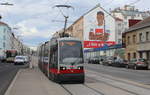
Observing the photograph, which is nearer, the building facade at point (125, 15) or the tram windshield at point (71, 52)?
the tram windshield at point (71, 52)

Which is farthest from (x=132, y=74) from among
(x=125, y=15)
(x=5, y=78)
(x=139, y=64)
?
(x=125, y=15)

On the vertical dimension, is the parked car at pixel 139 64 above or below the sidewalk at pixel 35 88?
above

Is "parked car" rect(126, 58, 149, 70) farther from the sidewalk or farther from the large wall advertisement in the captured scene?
the large wall advertisement

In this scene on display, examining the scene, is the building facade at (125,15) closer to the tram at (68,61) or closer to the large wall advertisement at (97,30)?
the large wall advertisement at (97,30)

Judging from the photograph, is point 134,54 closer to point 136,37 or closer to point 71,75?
point 136,37

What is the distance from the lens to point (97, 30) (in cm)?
9831

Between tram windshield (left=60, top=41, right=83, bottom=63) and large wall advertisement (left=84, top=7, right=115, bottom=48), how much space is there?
77.6 metres

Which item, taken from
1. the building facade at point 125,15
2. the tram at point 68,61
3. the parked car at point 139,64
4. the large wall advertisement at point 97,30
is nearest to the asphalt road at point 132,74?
the tram at point 68,61

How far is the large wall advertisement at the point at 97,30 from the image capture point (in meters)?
98.1

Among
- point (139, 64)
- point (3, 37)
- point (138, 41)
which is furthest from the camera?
point (3, 37)

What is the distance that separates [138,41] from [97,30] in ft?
153

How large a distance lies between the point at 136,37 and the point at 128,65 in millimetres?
10180

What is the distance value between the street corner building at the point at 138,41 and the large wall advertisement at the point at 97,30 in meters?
39.1

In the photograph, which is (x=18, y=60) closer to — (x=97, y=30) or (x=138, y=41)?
(x=138, y=41)
